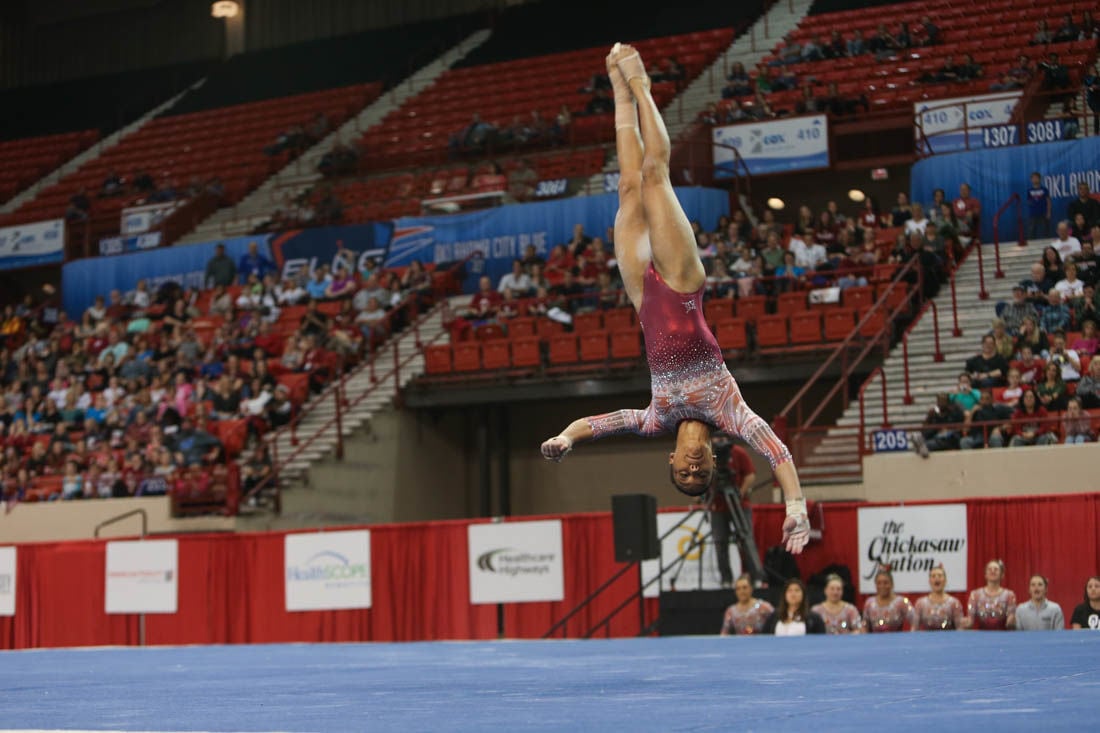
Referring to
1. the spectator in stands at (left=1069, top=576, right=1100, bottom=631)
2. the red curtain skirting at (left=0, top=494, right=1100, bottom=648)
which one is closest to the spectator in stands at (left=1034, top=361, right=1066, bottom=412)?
the red curtain skirting at (left=0, top=494, right=1100, bottom=648)

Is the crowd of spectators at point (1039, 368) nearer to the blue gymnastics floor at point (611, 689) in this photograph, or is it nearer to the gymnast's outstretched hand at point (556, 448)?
the blue gymnastics floor at point (611, 689)

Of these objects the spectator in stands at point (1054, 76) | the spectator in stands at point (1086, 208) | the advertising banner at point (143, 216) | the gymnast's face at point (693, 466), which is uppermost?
A: the spectator in stands at point (1054, 76)

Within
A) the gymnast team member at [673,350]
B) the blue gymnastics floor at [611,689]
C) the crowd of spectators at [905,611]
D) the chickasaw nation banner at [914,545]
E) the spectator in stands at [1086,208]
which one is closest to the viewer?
the blue gymnastics floor at [611,689]

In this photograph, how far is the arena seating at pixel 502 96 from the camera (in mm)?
27219

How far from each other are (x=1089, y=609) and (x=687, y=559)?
3844mm

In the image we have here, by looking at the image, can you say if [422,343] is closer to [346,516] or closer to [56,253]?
[346,516]

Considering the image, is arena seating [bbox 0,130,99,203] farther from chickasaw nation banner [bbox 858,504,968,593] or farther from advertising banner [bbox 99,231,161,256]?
chickasaw nation banner [bbox 858,504,968,593]

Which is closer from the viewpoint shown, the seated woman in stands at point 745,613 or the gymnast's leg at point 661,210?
the gymnast's leg at point 661,210

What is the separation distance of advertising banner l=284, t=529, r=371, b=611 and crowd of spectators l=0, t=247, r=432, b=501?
325 centimetres

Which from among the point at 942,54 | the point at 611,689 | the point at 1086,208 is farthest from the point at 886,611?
the point at 942,54

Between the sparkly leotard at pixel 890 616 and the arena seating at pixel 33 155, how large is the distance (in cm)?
2582

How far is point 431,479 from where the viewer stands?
22.1 metres

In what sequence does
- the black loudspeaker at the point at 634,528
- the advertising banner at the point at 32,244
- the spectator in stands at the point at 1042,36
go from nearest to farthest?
the black loudspeaker at the point at 634,528, the spectator in stands at the point at 1042,36, the advertising banner at the point at 32,244

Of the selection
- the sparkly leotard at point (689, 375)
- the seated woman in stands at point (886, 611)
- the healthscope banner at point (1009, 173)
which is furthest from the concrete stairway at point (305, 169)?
the sparkly leotard at point (689, 375)
